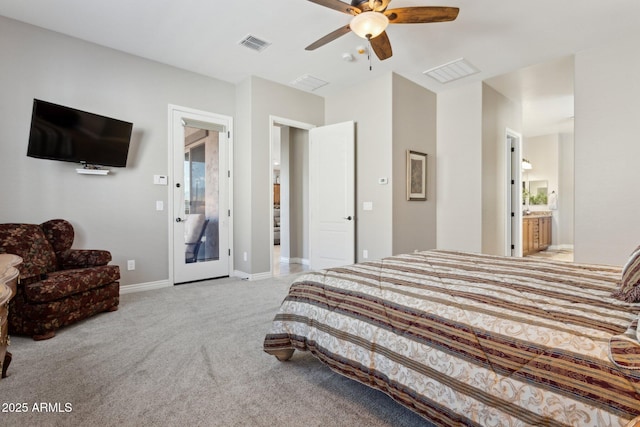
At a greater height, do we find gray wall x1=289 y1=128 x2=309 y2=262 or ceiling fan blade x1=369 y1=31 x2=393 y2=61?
ceiling fan blade x1=369 y1=31 x2=393 y2=61

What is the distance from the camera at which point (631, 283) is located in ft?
4.41

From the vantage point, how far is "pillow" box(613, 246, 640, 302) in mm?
1305

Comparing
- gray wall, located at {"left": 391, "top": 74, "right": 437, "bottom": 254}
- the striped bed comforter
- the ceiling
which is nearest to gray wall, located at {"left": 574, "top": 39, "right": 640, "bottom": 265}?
the ceiling

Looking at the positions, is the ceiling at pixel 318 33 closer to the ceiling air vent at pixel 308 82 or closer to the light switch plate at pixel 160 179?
the ceiling air vent at pixel 308 82

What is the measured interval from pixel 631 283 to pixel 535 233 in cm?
684

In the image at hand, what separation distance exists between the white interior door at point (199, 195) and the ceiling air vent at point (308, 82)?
1.18m

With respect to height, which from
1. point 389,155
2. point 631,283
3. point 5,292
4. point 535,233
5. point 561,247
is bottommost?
point 561,247

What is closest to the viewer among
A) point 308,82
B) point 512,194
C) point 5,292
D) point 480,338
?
point 5,292

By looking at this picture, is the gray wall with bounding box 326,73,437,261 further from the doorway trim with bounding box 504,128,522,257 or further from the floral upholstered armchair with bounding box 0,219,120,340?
the floral upholstered armchair with bounding box 0,219,120,340

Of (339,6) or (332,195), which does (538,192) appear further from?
(339,6)

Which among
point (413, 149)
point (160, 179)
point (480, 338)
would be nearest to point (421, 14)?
point (480, 338)

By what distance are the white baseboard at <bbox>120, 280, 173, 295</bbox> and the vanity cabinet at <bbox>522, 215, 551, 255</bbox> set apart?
6.72 meters

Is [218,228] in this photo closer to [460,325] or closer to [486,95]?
[460,325]

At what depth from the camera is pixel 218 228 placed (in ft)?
15.5
